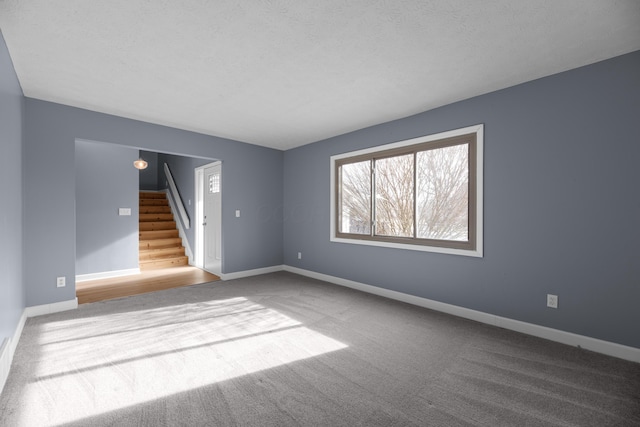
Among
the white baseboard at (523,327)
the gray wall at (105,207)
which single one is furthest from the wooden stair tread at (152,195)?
the white baseboard at (523,327)

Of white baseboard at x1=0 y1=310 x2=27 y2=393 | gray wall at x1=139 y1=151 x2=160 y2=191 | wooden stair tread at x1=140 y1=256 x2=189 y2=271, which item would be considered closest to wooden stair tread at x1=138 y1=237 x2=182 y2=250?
wooden stair tread at x1=140 y1=256 x2=189 y2=271

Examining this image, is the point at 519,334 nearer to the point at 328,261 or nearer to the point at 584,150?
the point at 584,150

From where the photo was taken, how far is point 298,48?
2244 millimetres

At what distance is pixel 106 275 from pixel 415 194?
17.9 feet

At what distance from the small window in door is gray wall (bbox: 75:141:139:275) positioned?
1.33m

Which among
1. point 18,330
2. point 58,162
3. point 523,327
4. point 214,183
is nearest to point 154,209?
point 214,183

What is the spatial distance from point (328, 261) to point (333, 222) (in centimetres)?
69

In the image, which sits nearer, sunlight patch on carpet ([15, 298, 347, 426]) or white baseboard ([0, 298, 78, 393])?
sunlight patch on carpet ([15, 298, 347, 426])

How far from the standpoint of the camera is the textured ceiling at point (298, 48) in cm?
183

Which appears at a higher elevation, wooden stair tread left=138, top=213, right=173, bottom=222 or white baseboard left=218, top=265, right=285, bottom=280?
wooden stair tread left=138, top=213, right=173, bottom=222

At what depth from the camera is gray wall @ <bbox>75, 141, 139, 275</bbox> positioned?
4.92 metres

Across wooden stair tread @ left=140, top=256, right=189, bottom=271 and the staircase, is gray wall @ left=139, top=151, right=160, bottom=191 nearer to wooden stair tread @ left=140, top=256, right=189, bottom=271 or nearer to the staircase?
the staircase

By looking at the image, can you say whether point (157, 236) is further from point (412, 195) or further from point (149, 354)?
point (412, 195)

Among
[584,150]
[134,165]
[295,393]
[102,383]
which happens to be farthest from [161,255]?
[584,150]
